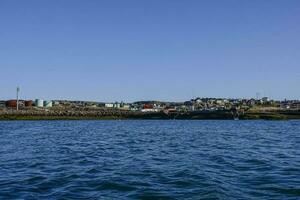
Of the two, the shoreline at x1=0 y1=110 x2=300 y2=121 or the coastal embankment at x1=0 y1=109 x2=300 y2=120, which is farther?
the coastal embankment at x1=0 y1=109 x2=300 y2=120

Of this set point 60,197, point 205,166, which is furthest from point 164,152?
point 60,197

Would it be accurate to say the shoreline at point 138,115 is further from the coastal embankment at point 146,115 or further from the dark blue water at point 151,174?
the dark blue water at point 151,174

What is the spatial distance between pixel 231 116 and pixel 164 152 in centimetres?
13348

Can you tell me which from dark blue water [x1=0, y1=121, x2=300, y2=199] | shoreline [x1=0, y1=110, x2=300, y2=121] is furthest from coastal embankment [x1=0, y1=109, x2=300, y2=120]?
dark blue water [x1=0, y1=121, x2=300, y2=199]

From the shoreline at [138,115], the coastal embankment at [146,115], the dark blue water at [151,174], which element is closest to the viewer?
the dark blue water at [151,174]

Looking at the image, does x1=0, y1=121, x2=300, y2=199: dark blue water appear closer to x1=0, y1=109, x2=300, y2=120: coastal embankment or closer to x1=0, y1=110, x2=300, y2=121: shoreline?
x1=0, y1=110, x2=300, y2=121: shoreline

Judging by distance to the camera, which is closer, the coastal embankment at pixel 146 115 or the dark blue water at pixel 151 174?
the dark blue water at pixel 151 174

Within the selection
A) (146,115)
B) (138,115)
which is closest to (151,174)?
(138,115)

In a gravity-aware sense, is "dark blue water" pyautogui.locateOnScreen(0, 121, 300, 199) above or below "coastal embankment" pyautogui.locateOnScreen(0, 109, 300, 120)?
below

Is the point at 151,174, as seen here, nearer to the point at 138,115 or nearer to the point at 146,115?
the point at 138,115

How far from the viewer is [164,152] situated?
40875mm

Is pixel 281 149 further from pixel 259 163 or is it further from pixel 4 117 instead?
pixel 4 117

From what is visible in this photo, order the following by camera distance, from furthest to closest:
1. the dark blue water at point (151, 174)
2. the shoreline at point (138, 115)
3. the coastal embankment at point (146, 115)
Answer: the coastal embankment at point (146, 115) → the shoreline at point (138, 115) → the dark blue water at point (151, 174)

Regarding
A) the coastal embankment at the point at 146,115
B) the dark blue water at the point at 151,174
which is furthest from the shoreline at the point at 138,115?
the dark blue water at the point at 151,174
